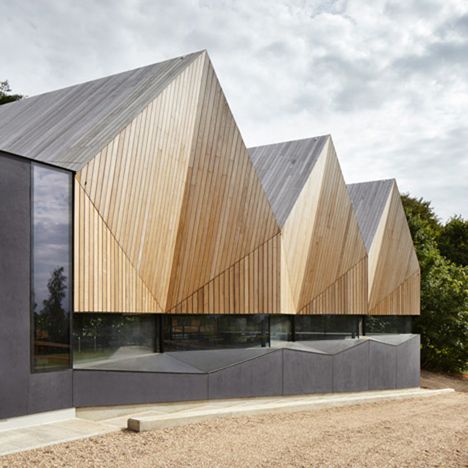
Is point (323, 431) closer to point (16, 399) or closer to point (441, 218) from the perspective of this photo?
point (16, 399)

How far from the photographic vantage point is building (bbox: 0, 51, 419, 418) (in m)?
8.76

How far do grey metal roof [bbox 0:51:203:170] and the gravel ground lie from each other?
14.9 ft

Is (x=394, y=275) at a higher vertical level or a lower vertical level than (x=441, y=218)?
lower

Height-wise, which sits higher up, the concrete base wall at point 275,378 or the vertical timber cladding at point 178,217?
the vertical timber cladding at point 178,217

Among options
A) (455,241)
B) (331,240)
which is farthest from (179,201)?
(455,241)

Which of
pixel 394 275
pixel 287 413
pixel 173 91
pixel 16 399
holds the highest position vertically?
pixel 173 91

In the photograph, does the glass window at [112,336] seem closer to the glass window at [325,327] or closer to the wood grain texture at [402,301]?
the glass window at [325,327]

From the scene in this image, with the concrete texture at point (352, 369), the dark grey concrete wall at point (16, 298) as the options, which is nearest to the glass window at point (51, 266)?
the dark grey concrete wall at point (16, 298)

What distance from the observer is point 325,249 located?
53.2 ft

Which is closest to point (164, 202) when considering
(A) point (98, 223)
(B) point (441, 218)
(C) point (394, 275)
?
(A) point (98, 223)

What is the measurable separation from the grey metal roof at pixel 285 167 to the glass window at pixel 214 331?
287cm

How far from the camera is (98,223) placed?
9.53m

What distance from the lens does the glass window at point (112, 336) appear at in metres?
9.57

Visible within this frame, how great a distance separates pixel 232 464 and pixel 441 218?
1474 inches
